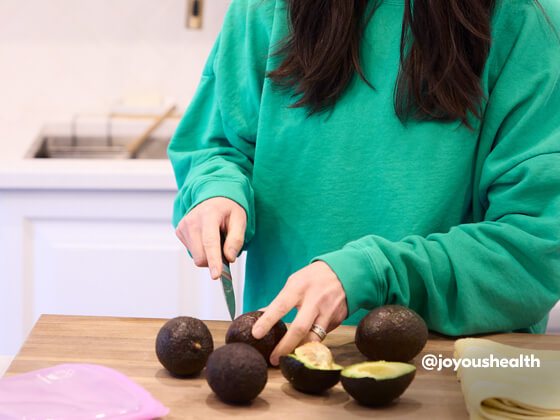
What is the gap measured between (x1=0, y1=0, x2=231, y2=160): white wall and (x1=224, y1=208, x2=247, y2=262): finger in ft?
5.09

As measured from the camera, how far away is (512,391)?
0.61 m

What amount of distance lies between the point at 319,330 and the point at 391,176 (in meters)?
0.28

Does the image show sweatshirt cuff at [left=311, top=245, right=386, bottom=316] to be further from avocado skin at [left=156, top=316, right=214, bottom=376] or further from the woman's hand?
avocado skin at [left=156, top=316, right=214, bottom=376]

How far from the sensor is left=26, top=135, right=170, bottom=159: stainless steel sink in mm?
2166

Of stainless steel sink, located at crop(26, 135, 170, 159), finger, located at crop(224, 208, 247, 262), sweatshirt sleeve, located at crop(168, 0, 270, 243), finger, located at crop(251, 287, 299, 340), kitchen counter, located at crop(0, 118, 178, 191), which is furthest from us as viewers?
stainless steel sink, located at crop(26, 135, 170, 159)

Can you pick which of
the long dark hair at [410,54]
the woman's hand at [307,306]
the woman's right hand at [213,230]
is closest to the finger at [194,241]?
the woman's right hand at [213,230]

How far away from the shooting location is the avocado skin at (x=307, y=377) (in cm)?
66

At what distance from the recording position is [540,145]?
0.85 meters

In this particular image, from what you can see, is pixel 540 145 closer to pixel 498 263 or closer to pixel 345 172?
pixel 498 263

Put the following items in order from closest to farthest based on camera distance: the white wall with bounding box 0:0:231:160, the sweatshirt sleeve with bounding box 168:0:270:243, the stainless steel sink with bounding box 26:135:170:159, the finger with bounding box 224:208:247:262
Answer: the finger with bounding box 224:208:247:262 < the sweatshirt sleeve with bounding box 168:0:270:243 < the stainless steel sink with bounding box 26:135:170:159 < the white wall with bounding box 0:0:231:160

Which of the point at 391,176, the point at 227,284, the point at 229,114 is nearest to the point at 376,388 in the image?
the point at 227,284

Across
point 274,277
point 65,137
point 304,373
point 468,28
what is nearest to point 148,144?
point 65,137

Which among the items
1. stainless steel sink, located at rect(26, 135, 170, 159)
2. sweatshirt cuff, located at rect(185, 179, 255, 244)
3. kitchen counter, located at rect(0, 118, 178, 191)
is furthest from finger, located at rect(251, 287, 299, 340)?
stainless steel sink, located at rect(26, 135, 170, 159)

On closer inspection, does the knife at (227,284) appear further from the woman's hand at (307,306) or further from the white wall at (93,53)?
the white wall at (93,53)
